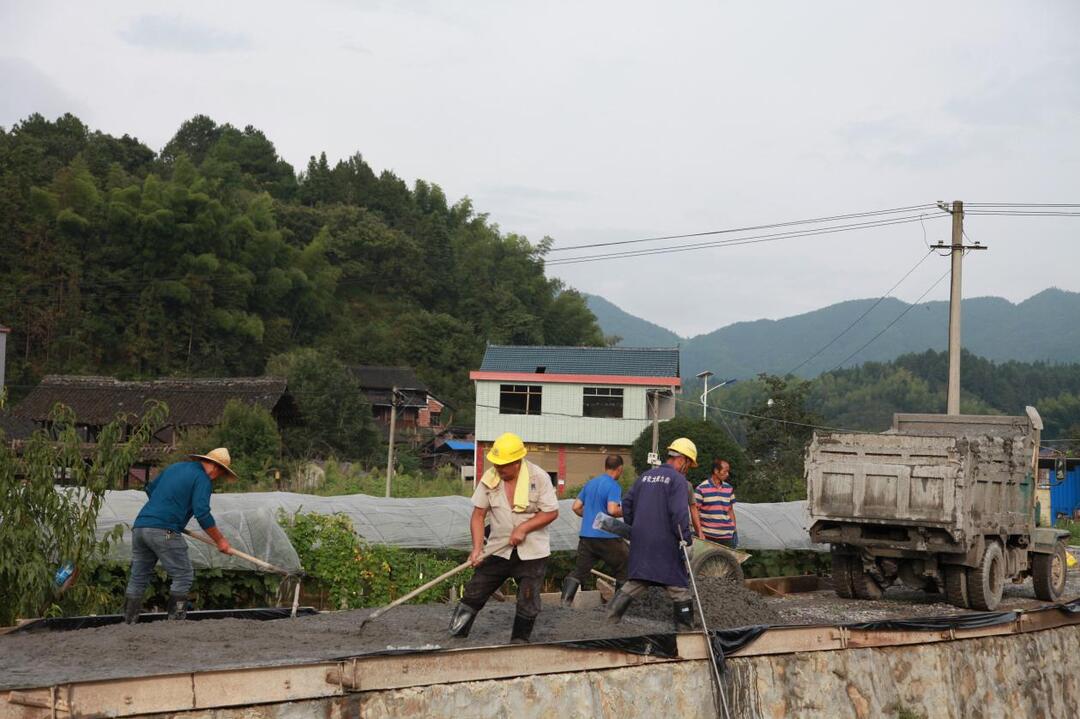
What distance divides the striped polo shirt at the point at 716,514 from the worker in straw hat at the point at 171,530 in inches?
245

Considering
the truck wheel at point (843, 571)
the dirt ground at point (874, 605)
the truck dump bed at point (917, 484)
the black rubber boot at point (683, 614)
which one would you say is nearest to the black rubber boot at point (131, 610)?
the black rubber boot at point (683, 614)

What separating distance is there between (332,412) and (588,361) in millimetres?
12521

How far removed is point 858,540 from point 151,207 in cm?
5593

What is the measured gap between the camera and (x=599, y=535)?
11.4 metres

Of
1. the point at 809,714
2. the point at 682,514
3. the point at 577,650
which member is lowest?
the point at 809,714

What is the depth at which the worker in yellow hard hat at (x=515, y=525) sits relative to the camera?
8.57 m

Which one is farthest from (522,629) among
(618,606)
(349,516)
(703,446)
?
(703,446)

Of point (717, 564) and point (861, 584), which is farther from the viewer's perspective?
point (861, 584)

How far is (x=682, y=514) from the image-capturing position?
949 cm

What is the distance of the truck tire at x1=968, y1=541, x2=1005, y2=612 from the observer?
539 inches

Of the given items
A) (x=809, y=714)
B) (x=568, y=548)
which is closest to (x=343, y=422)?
(x=568, y=548)

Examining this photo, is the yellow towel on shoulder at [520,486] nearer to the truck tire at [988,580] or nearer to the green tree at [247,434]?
the truck tire at [988,580]

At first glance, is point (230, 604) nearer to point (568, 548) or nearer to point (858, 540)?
point (568, 548)

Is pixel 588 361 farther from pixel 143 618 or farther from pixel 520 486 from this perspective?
pixel 520 486
